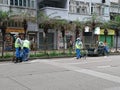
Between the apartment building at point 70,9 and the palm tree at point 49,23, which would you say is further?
the apartment building at point 70,9

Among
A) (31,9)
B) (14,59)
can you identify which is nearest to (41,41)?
(31,9)

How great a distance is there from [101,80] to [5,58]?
1131 cm

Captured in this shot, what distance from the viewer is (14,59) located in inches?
770

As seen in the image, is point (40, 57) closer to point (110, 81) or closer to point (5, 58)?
point (5, 58)

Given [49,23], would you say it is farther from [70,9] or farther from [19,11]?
[70,9]

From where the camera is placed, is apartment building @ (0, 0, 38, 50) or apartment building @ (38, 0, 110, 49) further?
apartment building @ (38, 0, 110, 49)

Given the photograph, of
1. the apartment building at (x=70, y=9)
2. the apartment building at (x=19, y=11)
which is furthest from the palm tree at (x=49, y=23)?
the apartment building at (x=70, y=9)

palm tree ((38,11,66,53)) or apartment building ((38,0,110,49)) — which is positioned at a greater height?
apartment building ((38,0,110,49))

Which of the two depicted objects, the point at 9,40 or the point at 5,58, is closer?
the point at 5,58

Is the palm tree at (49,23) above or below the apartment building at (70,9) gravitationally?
below

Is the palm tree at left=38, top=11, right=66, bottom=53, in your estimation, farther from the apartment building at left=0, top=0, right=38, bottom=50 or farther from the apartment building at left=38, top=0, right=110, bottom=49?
the apartment building at left=38, top=0, right=110, bottom=49

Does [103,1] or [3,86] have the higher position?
[103,1]

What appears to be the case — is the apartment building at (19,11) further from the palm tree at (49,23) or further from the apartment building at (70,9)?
the palm tree at (49,23)

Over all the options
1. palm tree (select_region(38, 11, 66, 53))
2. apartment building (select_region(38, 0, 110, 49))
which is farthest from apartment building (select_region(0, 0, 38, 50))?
palm tree (select_region(38, 11, 66, 53))
